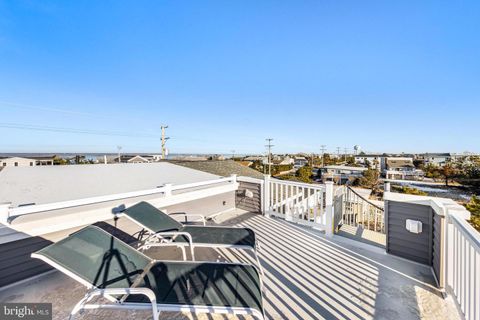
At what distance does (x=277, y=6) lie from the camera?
268 inches

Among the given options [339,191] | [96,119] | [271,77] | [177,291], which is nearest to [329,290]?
[177,291]

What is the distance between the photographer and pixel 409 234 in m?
2.76

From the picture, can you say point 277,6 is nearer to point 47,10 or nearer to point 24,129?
point 47,10

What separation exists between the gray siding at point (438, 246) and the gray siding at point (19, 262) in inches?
184

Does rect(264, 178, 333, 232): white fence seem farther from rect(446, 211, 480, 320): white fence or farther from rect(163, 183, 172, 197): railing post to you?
rect(163, 183, 172, 197): railing post

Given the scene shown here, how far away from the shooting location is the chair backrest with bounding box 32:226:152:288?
4.86 feet

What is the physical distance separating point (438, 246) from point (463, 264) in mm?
695

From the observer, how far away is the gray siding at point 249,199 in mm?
4989

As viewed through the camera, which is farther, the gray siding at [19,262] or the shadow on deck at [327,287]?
the gray siding at [19,262]

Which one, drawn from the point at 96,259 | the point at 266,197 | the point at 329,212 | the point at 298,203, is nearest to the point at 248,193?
the point at 266,197

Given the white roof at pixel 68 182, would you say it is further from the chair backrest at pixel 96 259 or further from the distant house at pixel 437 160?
the distant house at pixel 437 160

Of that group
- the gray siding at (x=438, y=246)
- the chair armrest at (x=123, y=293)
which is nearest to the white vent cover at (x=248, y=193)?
the gray siding at (x=438, y=246)

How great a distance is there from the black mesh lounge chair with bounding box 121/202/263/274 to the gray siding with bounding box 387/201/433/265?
1.99 m

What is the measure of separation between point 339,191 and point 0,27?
34.6 ft
